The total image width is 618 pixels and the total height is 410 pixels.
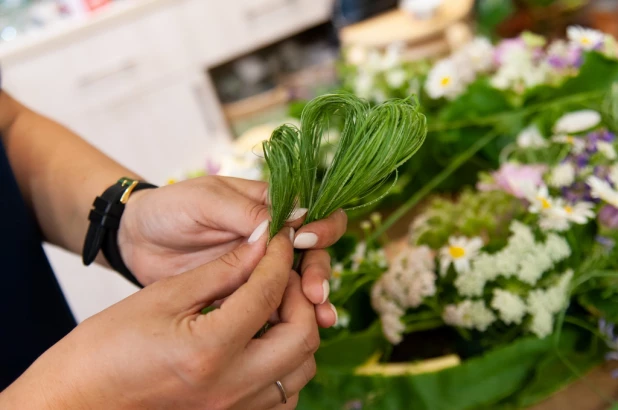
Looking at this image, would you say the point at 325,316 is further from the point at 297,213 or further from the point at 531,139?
the point at 531,139

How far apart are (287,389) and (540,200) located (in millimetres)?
339

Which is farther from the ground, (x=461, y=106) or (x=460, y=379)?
(x=461, y=106)

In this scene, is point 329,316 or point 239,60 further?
point 239,60

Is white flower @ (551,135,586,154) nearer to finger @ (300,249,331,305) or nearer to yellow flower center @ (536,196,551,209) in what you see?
yellow flower center @ (536,196,551,209)

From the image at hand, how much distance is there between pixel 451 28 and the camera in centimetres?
153

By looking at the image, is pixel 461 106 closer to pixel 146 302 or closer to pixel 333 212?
pixel 333 212

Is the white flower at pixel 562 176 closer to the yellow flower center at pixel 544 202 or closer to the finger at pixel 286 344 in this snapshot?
the yellow flower center at pixel 544 202

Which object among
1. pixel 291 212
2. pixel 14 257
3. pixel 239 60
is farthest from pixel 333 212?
pixel 239 60

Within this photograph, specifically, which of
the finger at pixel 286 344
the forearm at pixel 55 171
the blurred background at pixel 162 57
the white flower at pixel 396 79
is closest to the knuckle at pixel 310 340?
the finger at pixel 286 344

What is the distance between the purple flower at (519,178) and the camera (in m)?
0.60

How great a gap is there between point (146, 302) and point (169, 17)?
1618mm

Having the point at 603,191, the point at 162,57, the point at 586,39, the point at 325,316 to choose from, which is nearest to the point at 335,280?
the point at 325,316

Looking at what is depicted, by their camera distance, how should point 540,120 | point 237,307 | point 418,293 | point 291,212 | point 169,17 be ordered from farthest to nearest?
point 169,17, point 540,120, point 418,293, point 291,212, point 237,307

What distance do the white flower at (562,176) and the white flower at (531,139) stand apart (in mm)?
80
